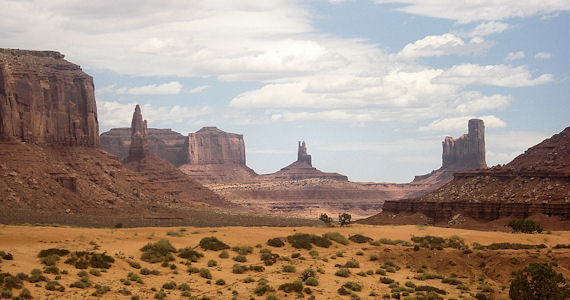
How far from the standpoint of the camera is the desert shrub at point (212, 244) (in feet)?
164

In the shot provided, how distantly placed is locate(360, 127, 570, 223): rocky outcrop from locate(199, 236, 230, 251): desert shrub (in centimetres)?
3975

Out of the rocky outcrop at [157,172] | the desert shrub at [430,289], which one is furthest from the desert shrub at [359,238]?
the rocky outcrop at [157,172]

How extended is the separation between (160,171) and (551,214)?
96572 millimetres

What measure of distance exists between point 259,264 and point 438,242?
1619cm

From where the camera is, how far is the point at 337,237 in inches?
2254

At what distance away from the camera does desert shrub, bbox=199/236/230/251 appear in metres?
50.0

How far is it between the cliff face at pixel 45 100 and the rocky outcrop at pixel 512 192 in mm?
53612

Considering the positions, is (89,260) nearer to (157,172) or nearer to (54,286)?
(54,286)

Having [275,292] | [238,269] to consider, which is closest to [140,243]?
[238,269]

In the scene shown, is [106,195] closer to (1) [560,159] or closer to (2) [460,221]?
(2) [460,221]

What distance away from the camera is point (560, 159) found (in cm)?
9462

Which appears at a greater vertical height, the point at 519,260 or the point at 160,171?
the point at 160,171

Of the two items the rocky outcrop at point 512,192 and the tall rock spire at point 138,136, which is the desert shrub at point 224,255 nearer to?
the rocky outcrop at point 512,192

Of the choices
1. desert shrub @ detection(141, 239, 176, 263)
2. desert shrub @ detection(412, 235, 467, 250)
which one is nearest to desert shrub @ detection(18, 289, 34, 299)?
desert shrub @ detection(141, 239, 176, 263)
